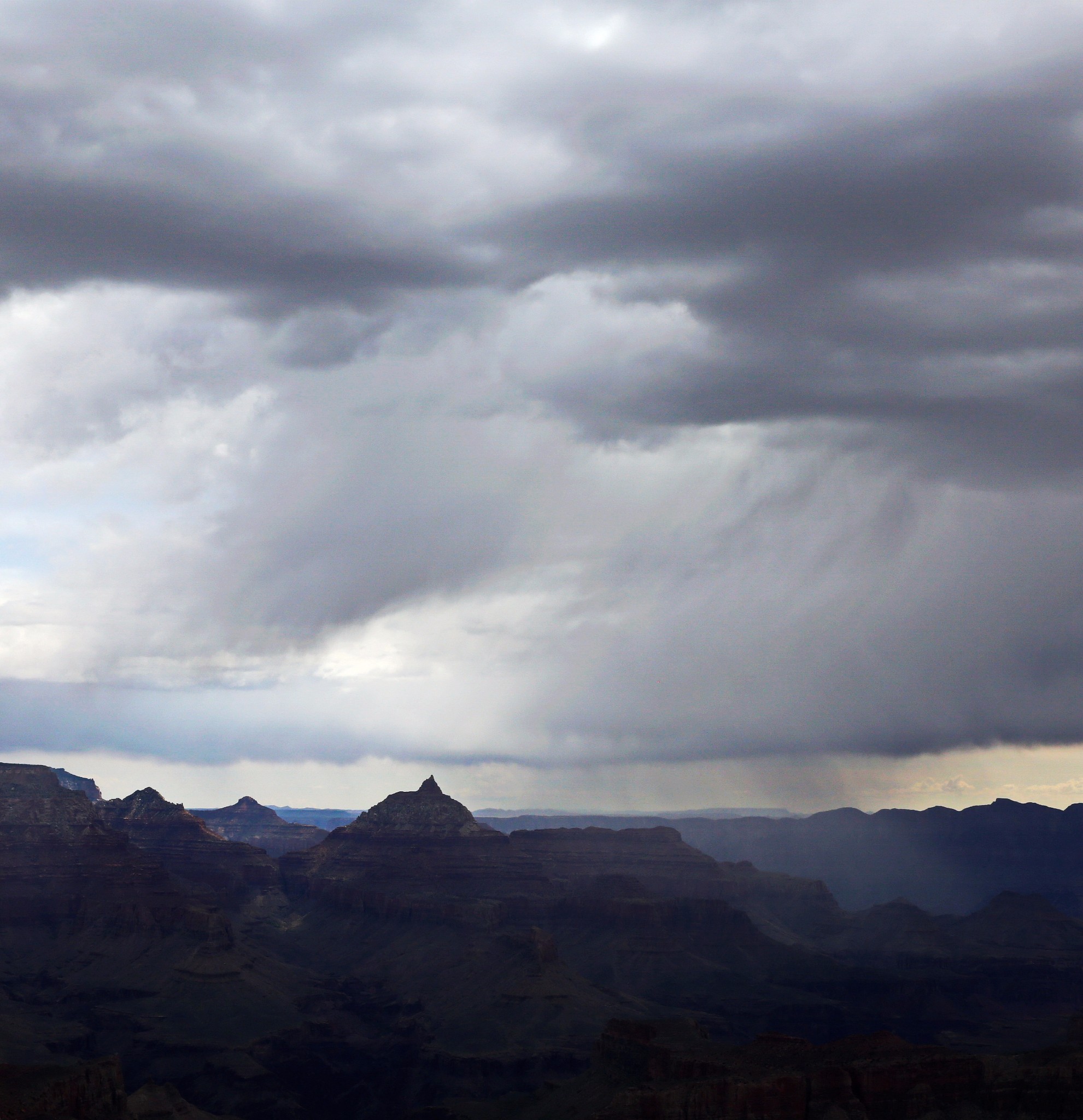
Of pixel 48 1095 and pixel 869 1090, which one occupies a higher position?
pixel 869 1090

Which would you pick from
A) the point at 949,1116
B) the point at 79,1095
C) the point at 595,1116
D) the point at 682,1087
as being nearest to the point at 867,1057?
the point at 949,1116

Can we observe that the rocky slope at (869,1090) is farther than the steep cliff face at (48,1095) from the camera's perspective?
Yes

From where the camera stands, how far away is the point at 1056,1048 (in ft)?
650

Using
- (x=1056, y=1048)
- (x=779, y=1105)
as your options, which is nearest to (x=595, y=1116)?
(x=779, y=1105)

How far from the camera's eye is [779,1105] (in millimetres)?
183500

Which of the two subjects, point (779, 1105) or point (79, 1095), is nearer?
point (779, 1105)

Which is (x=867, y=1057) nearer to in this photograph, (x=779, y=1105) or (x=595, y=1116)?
(x=779, y=1105)

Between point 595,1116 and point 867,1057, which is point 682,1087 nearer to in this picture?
point 595,1116

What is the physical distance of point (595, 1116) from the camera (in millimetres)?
190250

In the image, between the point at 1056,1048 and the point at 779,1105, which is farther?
the point at 1056,1048

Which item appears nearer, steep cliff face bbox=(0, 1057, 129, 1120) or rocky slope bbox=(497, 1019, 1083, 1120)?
steep cliff face bbox=(0, 1057, 129, 1120)

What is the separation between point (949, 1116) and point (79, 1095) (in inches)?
4551

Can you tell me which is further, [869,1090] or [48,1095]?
[48,1095]

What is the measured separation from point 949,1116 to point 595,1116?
4553 centimetres
